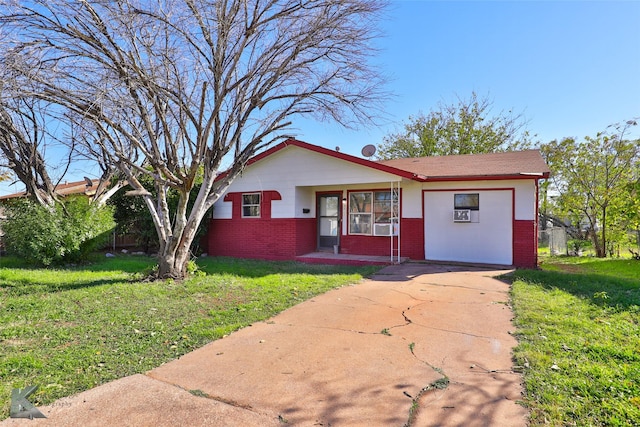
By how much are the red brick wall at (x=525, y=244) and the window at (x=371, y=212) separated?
3325mm

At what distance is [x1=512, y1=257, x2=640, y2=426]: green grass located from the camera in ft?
8.27

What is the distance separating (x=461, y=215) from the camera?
10180mm

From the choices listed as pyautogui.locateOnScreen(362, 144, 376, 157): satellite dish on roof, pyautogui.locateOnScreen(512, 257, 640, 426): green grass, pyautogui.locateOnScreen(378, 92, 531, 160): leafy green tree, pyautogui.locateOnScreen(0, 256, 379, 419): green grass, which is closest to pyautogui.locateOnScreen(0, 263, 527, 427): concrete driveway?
pyautogui.locateOnScreen(512, 257, 640, 426): green grass

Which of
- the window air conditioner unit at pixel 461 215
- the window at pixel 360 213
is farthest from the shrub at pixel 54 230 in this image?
the window air conditioner unit at pixel 461 215

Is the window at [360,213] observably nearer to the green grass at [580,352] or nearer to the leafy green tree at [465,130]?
the green grass at [580,352]

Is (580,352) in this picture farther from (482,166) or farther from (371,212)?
(371,212)

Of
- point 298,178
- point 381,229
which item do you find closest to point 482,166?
point 381,229

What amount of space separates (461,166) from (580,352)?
824cm

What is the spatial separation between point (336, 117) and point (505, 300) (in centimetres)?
514

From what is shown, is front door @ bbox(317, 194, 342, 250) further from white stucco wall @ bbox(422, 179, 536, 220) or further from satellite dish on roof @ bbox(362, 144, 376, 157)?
white stucco wall @ bbox(422, 179, 536, 220)

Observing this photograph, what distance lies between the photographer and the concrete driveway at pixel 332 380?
2.51 m

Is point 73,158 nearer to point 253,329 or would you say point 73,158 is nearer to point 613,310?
point 253,329

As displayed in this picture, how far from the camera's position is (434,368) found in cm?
332

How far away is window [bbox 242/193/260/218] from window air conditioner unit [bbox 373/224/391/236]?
4064 millimetres
